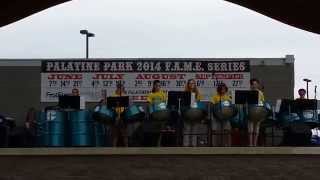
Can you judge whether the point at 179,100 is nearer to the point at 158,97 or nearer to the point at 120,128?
the point at 158,97

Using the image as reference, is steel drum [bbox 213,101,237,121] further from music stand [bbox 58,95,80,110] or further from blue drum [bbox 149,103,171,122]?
music stand [bbox 58,95,80,110]

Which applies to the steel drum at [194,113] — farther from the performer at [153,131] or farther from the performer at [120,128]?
the performer at [120,128]

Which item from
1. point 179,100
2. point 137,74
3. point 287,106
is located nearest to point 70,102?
point 179,100

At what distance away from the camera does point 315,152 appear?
8.97 metres

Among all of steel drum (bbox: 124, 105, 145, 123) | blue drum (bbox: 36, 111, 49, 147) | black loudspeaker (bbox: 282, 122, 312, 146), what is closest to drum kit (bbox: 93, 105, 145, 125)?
steel drum (bbox: 124, 105, 145, 123)

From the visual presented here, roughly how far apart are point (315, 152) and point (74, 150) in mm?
3242

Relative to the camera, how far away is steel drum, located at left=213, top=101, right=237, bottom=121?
9648mm

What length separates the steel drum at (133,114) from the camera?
9.77 metres

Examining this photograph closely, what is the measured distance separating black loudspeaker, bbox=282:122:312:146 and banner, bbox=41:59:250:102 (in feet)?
26.9

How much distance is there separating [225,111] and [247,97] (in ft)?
1.27

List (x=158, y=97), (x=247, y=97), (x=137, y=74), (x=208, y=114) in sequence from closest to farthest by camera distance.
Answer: (x=247, y=97)
(x=208, y=114)
(x=158, y=97)
(x=137, y=74)

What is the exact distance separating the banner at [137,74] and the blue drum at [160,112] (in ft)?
27.3

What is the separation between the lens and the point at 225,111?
9.67m

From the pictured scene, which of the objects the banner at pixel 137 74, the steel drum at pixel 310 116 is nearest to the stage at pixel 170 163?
the steel drum at pixel 310 116
